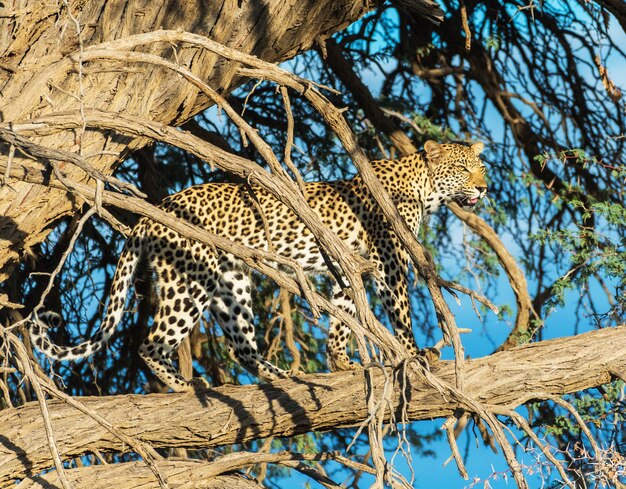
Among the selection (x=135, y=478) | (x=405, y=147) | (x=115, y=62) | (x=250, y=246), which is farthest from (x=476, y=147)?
(x=135, y=478)

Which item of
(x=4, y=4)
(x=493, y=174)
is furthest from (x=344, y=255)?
(x=493, y=174)

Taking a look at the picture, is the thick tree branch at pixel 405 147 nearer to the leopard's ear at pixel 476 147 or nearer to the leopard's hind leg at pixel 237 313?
the leopard's ear at pixel 476 147

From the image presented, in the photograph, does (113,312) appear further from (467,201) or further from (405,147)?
(405,147)

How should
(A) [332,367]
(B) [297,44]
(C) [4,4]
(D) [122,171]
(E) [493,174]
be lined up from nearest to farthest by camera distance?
(C) [4,4]
(B) [297,44]
(A) [332,367]
(D) [122,171]
(E) [493,174]

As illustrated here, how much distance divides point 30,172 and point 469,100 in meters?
5.20

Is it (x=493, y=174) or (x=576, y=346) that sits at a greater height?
(x=493, y=174)

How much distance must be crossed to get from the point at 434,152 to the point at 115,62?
2824 mm

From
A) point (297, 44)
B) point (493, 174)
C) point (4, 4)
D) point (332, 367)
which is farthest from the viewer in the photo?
point (493, 174)

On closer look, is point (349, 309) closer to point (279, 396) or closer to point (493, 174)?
point (279, 396)

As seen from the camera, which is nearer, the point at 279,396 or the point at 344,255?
the point at 344,255

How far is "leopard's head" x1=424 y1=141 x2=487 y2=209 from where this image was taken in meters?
6.75

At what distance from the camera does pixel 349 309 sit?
21.1 feet

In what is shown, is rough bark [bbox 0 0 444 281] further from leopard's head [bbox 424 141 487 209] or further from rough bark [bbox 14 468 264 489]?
leopard's head [bbox 424 141 487 209]

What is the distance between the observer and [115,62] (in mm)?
4516
